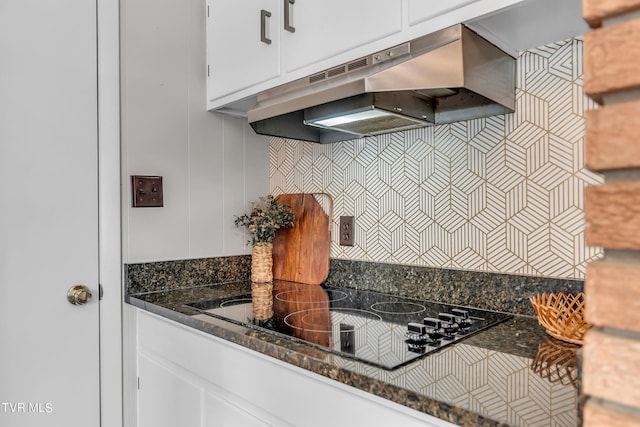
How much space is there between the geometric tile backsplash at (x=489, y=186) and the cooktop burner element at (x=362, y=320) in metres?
0.17

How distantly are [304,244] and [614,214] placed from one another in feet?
4.92

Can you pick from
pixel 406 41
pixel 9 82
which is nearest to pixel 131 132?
pixel 9 82

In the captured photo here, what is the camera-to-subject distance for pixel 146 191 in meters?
1.61

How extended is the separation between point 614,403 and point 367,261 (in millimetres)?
1283

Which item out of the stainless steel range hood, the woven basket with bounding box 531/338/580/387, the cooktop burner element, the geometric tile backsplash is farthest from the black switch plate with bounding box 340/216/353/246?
the woven basket with bounding box 531/338/580/387

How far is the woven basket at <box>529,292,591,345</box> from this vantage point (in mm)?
933

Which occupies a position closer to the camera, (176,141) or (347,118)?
(347,118)

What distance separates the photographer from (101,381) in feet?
5.03

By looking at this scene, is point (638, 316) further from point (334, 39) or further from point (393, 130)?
point (393, 130)

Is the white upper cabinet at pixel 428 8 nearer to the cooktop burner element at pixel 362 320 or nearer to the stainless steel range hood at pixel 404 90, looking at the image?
the stainless steel range hood at pixel 404 90

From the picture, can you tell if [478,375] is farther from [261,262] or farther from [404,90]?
[261,262]

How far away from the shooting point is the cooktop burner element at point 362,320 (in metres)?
0.92

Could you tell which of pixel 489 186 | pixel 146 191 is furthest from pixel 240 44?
pixel 489 186

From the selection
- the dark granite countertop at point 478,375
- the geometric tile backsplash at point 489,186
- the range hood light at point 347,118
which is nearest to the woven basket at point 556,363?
the dark granite countertop at point 478,375
